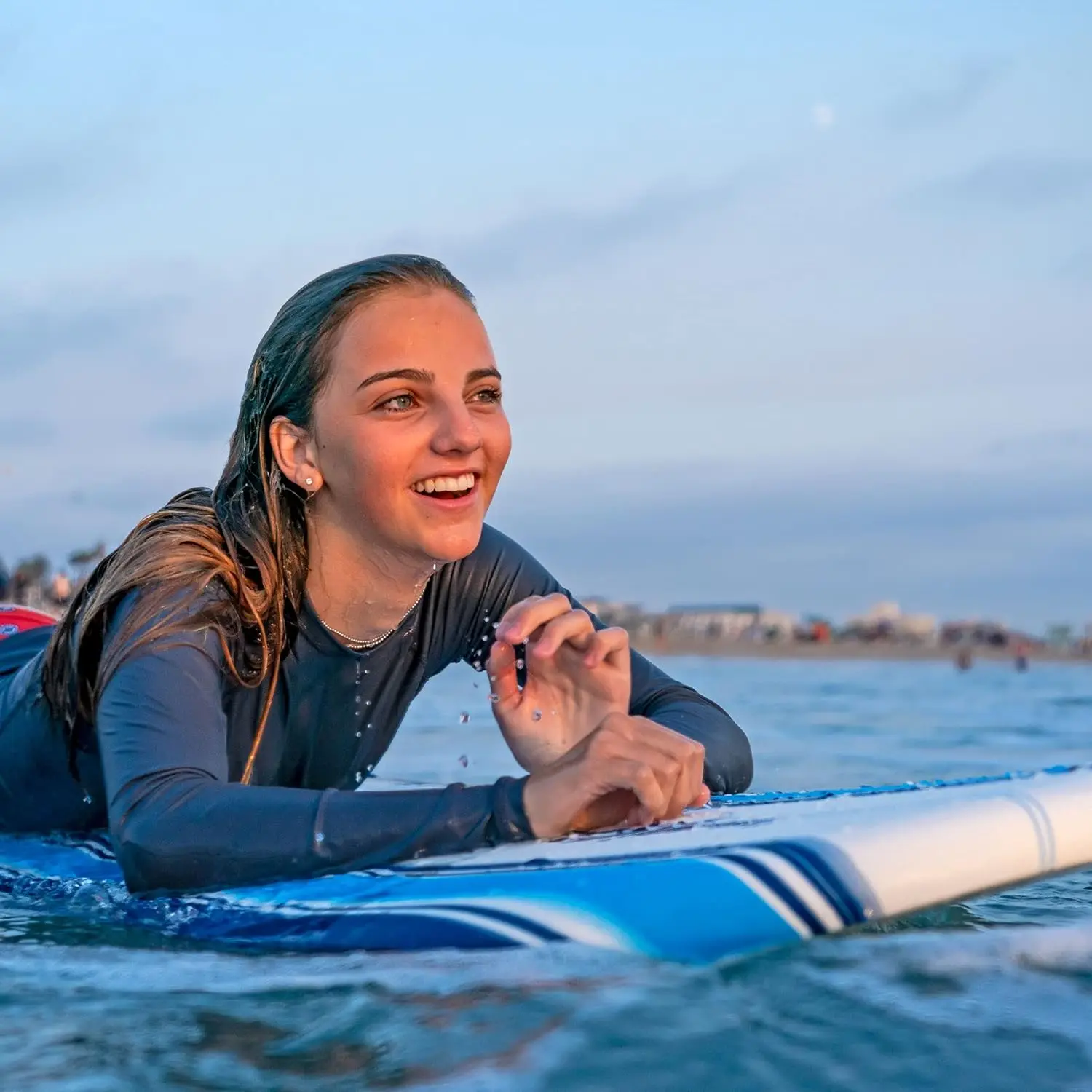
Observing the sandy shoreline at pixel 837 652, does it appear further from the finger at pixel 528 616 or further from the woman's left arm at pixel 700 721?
the finger at pixel 528 616

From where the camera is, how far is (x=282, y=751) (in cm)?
303

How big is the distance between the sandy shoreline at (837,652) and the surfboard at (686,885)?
134ft

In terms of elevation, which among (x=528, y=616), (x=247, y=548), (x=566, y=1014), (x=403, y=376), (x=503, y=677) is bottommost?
(x=566, y=1014)

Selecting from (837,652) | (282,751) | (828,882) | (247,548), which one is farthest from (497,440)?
(837,652)

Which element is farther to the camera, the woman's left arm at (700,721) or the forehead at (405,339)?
the woman's left arm at (700,721)

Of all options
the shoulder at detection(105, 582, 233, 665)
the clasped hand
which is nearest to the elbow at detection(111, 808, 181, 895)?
the shoulder at detection(105, 582, 233, 665)

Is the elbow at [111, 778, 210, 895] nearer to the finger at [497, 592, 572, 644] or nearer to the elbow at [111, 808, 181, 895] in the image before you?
the elbow at [111, 808, 181, 895]

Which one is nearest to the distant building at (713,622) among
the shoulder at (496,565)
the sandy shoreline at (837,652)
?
the sandy shoreline at (837,652)

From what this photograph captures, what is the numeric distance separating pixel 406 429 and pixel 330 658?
2.01 feet

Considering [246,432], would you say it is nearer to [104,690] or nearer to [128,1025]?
[104,690]

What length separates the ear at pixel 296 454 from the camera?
2.77m

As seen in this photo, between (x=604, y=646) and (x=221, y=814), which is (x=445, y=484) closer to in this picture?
(x=604, y=646)

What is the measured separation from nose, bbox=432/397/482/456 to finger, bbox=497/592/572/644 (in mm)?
342

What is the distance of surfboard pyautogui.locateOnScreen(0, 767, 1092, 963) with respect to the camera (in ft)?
6.79
